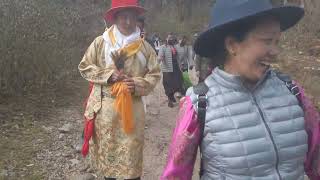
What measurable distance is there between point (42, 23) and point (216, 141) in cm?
853

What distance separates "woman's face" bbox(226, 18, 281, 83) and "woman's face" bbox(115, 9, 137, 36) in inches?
91.8

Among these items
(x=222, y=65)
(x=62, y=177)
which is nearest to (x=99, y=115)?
(x=62, y=177)

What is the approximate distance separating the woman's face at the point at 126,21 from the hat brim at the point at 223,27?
6.96ft

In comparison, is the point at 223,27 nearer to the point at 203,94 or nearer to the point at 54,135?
the point at 203,94

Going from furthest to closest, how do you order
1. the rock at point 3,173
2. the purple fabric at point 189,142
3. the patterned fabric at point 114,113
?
the rock at point 3,173 < the patterned fabric at point 114,113 < the purple fabric at point 189,142

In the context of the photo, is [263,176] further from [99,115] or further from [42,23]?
[42,23]

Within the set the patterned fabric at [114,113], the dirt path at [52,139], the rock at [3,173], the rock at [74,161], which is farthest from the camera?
the rock at [74,161]

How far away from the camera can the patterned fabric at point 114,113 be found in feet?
15.7

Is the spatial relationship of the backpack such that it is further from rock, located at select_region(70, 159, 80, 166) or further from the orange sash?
rock, located at select_region(70, 159, 80, 166)

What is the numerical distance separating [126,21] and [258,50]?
2.43 meters

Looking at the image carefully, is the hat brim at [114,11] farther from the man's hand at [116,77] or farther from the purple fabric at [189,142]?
the purple fabric at [189,142]

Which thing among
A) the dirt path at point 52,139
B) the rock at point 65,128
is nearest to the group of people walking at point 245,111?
the dirt path at point 52,139

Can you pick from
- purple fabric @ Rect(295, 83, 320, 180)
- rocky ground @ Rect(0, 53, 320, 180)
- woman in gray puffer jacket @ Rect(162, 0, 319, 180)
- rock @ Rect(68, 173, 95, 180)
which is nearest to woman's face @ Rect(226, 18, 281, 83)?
woman in gray puffer jacket @ Rect(162, 0, 319, 180)

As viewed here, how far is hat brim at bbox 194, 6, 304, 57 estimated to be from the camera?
252 cm
